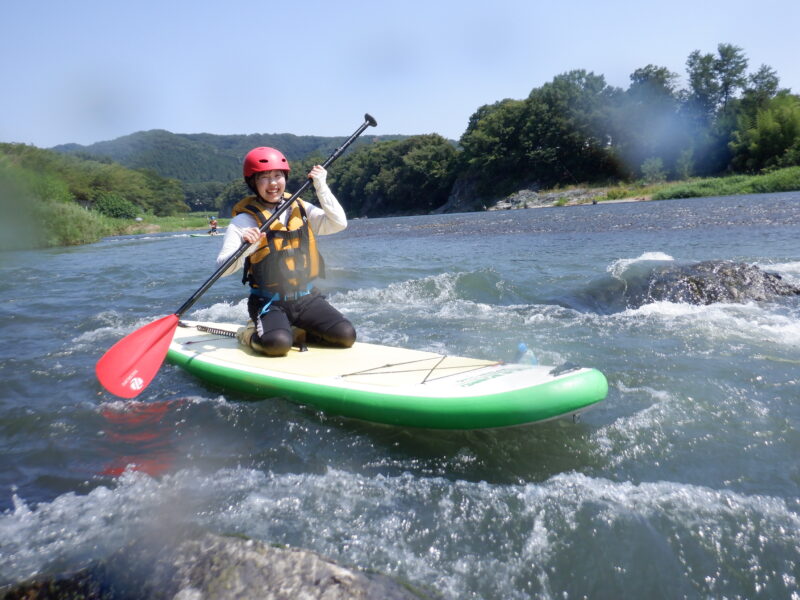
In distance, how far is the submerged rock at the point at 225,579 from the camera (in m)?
1.56

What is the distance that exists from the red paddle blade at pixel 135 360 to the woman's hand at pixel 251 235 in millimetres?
908

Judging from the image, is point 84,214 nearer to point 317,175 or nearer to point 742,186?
point 317,175


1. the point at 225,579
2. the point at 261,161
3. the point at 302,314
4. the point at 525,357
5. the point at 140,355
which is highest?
the point at 261,161

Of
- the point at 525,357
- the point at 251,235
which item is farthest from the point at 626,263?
the point at 251,235

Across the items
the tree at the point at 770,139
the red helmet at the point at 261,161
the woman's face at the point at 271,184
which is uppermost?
the tree at the point at 770,139

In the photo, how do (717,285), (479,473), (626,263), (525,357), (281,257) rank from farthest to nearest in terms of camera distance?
(626,263), (717,285), (281,257), (525,357), (479,473)

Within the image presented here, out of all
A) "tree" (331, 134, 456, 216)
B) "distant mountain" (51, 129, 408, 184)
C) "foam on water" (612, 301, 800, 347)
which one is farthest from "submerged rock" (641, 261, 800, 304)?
"distant mountain" (51, 129, 408, 184)

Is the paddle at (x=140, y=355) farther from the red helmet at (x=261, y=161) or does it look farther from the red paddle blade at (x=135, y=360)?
the red helmet at (x=261, y=161)

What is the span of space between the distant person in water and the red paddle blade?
1.95 feet

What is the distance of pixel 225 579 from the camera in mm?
1597

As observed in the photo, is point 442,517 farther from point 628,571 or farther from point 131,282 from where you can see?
point 131,282

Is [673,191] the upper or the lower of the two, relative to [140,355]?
upper

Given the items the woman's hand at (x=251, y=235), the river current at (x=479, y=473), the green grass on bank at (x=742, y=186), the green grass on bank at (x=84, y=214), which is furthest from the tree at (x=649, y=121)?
the woman's hand at (x=251, y=235)

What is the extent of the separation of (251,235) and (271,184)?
1.55 ft
